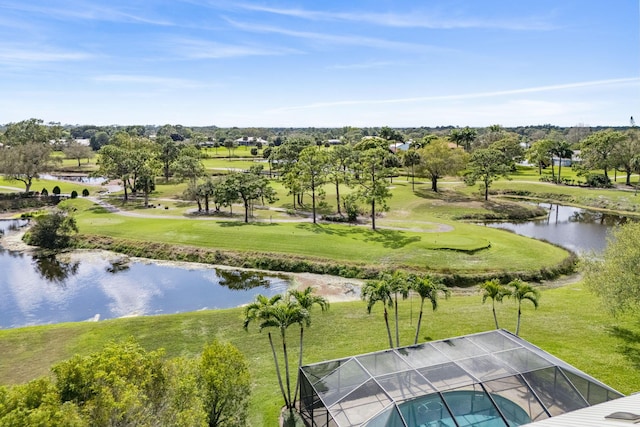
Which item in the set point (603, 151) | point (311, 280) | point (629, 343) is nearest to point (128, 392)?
point (311, 280)

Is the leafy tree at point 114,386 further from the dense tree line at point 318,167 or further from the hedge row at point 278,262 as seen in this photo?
the dense tree line at point 318,167

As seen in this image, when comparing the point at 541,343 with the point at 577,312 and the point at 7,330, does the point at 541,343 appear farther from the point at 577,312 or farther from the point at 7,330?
the point at 7,330

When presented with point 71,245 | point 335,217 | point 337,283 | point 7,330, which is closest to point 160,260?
point 71,245

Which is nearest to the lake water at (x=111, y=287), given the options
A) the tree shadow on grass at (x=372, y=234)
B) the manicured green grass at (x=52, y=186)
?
the tree shadow on grass at (x=372, y=234)

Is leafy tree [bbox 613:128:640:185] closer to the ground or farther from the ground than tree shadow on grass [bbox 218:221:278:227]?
farther from the ground

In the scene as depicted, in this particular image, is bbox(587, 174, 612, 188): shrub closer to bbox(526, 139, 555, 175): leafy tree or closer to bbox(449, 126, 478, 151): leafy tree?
bbox(526, 139, 555, 175): leafy tree

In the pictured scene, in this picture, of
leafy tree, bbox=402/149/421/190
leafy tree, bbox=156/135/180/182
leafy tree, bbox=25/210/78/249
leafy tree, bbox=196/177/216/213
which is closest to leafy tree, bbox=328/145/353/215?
leafy tree, bbox=196/177/216/213

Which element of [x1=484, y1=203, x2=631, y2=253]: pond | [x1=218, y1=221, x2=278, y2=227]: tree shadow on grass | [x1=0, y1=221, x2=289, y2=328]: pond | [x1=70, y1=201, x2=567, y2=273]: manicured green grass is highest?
[x1=218, y1=221, x2=278, y2=227]: tree shadow on grass
